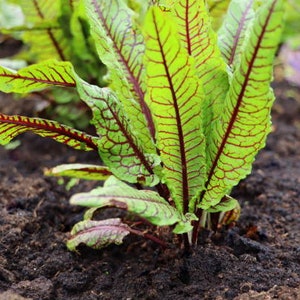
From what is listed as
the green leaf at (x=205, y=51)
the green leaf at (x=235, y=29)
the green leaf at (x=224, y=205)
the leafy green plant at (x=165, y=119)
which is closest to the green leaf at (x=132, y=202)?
the leafy green plant at (x=165, y=119)

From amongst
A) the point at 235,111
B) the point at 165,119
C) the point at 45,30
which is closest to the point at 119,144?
the point at 165,119

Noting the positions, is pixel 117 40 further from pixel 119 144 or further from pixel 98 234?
pixel 98 234

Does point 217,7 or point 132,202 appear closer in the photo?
point 132,202

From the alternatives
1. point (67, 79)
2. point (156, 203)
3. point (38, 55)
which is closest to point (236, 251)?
point (156, 203)

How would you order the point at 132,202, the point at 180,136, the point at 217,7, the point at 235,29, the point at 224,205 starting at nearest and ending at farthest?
the point at 132,202, the point at 180,136, the point at 224,205, the point at 235,29, the point at 217,7

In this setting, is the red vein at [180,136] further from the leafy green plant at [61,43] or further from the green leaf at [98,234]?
the leafy green plant at [61,43]

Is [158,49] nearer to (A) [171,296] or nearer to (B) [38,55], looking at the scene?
(A) [171,296]

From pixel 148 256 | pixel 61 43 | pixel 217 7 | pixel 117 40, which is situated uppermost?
pixel 117 40
